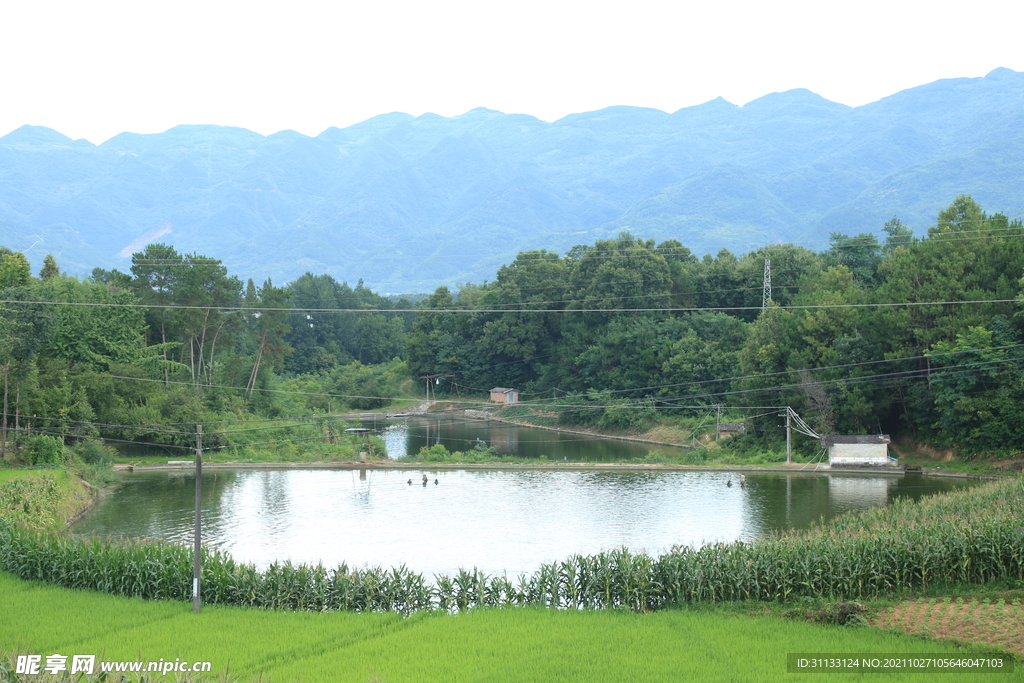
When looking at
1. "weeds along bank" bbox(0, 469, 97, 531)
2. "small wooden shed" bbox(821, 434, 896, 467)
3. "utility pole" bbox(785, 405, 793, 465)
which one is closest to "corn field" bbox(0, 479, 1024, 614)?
"weeds along bank" bbox(0, 469, 97, 531)

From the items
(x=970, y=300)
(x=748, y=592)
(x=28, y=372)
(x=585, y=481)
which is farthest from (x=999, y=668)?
(x=28, y=372)

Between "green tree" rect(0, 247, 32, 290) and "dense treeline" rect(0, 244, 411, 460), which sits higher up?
"green tree" rect(0, 247, 32, 290)

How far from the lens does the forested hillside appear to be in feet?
121

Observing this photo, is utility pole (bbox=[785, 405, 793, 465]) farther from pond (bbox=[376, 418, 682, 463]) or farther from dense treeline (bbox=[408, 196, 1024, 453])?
pond (bbox=[376, 418, 682, 463])

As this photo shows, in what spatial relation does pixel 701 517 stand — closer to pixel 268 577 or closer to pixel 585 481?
pixel 585 481

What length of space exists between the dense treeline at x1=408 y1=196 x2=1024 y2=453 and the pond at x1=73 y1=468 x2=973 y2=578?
594 cm

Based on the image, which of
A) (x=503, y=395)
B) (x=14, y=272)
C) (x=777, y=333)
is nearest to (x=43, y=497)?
(x=14, y=272)

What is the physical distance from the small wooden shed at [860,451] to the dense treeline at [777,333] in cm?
278

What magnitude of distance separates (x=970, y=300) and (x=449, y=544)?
1008 inches

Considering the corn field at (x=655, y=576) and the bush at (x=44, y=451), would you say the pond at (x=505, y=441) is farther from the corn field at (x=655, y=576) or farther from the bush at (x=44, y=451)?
the corn field at (x=655, y=576)

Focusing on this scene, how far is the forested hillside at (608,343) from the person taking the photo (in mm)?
36906

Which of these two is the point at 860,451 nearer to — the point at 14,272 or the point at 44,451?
the point at 44,451

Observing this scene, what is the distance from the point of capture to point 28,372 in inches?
1470

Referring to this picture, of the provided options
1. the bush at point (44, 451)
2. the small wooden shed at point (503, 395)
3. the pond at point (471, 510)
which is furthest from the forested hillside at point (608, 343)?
the pond at point (471, 510)
